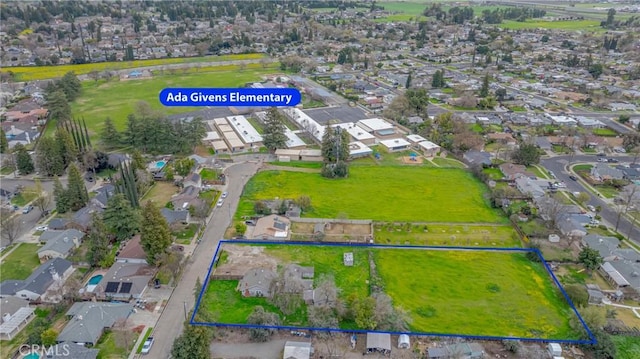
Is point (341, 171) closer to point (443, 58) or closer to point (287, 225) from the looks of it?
point (287, 225)

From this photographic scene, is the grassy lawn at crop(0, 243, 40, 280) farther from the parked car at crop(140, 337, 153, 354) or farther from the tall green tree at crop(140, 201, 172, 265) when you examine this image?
the parked car at crop(140, 337, 153, 354)

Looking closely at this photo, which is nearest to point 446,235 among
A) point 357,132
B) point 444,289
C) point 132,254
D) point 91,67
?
point 444,289

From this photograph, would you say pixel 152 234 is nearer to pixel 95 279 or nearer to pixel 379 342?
pixel 95 279

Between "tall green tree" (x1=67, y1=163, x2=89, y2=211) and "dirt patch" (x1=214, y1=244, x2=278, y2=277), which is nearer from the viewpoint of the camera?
"dirt patch" (x1=214, y1=244, x2=278, y2=277)

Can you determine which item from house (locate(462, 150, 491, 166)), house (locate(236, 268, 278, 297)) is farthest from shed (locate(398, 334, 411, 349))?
house (locate(462, 150, 491, 166))

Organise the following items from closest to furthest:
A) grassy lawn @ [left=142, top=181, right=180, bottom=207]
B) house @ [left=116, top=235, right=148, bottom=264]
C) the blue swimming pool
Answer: the blue swimming pool, house @ [left=116, top=235, right=148, bottom=264], grassy lawn @ [left=142, top=181, right=180, bottom=207]

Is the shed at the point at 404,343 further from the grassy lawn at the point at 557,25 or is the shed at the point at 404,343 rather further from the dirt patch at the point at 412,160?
the grassy lawn at the point at 557,25
